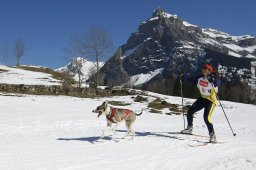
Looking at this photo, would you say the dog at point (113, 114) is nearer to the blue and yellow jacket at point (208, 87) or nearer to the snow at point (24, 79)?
the blue and yellow jacket at point (208, 87)

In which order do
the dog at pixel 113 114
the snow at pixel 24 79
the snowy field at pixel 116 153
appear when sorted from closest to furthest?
the snowy field at pixel 116 153, the dog at pixel 113 114, the snow at pixel 24 79

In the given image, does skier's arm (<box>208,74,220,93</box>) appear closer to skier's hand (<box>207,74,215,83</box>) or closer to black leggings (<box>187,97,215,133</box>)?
skier's hand (<box>207,74,215,83</box>)

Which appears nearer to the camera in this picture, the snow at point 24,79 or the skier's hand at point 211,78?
the skier's hand at point 211,78

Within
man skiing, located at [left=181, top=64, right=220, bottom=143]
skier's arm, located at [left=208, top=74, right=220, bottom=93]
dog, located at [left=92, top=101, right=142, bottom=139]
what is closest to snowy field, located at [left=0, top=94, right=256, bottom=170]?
dog, located at [left=92, top=101, right=142, bottom=139]

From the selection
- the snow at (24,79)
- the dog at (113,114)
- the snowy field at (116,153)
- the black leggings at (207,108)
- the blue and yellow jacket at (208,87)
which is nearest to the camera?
the snowy field at (116,153)

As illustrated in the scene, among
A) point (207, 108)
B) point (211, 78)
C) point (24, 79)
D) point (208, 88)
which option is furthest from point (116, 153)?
point (24, 79)

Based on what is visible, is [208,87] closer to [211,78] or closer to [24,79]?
[211,78]

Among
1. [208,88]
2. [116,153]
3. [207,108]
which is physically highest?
[208,88]

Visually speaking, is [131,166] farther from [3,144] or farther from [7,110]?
[7,110]

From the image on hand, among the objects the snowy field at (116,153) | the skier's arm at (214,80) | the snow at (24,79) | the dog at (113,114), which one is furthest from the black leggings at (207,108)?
the snow at (24,79)

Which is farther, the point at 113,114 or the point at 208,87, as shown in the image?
the point at 208,87

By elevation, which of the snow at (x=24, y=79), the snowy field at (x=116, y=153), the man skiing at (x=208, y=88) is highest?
the snow at (x=24, y=79)

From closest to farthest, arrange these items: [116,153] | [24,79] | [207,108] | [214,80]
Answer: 1. [116,153]
2. [214,80]
3. [207,108]
4. [24,79]

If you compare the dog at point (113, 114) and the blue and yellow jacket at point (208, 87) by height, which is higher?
the blue and yellow jacket at point (208, 87)
